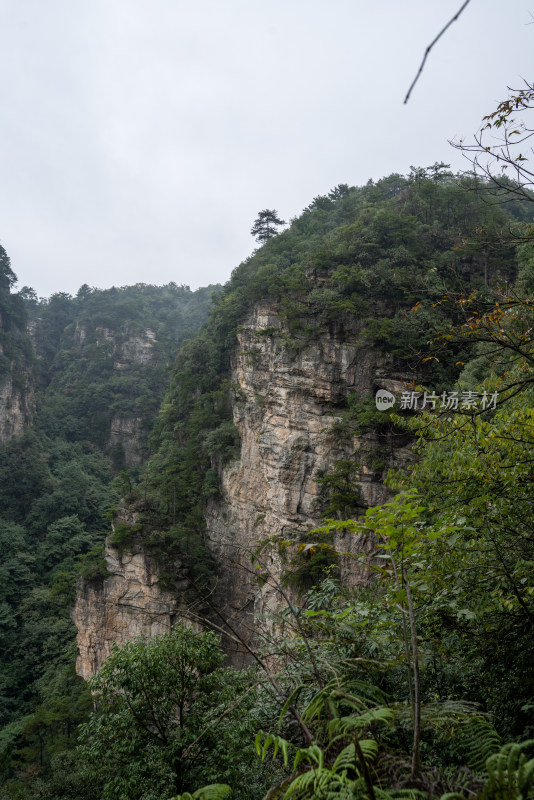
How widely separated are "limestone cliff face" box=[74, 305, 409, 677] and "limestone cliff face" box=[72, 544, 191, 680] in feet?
0.12

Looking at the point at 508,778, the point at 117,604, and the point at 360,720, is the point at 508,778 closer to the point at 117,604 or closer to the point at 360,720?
the point at 360,720

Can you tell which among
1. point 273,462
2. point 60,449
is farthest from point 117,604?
point 60,449

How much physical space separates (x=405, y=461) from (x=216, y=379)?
11.3 m

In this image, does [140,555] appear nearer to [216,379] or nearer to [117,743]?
[216,379]

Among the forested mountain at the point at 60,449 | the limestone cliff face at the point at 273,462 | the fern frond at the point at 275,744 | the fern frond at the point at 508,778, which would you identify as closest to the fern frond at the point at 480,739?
the fern frond at the point at 508,778

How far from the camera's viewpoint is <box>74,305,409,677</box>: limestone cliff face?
13609 mm

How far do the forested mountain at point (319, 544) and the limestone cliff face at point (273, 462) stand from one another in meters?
0.09

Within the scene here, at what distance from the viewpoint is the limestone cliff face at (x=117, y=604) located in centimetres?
1680

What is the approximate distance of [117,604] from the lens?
1728 cm

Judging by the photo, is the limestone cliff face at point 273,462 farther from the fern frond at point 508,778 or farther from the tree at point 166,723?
the fern frond at point 508,778

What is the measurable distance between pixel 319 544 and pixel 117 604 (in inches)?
700

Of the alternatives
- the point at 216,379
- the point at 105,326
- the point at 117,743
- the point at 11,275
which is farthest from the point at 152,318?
the point at 117,743

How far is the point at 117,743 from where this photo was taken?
191 inches

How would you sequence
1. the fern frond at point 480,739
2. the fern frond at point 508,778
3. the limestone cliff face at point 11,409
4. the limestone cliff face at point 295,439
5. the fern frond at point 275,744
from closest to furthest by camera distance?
1. the fern frond at point 508,778
2. the fern frond at point 275,744
3. the fern frond at point 480,739
4. the limestone cliff face at point 295,439
5. the limestone cliff face at point 11,409
